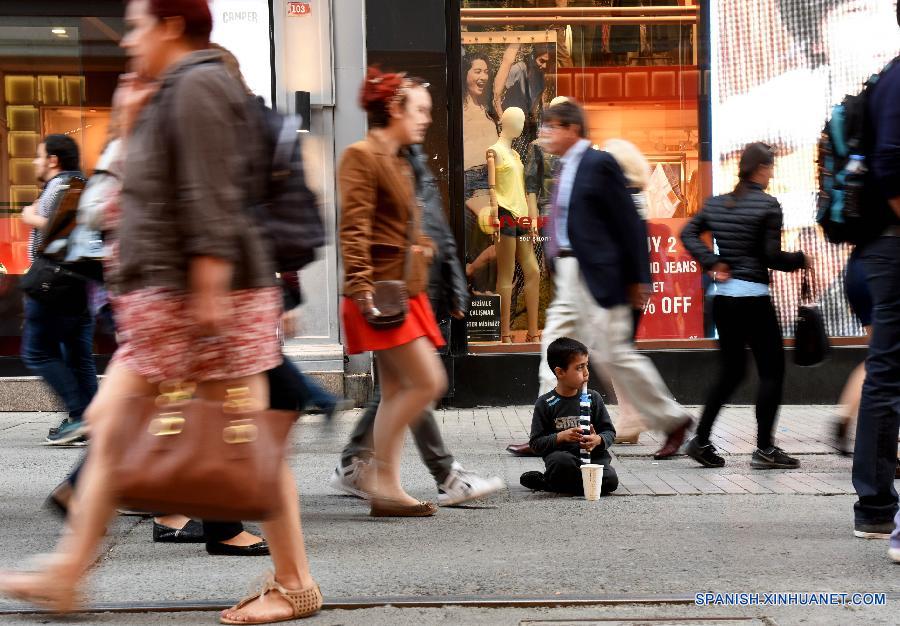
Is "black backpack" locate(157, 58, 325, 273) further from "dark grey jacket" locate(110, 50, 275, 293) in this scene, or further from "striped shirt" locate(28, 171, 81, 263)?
"striped shirt" locate(28, 171, 81, 263)

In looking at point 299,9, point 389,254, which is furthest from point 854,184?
point 299,9

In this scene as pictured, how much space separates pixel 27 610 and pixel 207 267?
1441mm

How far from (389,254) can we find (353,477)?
1.18 meters

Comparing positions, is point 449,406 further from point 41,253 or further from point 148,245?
point 148,245

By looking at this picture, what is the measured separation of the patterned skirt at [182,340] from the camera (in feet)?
10.9

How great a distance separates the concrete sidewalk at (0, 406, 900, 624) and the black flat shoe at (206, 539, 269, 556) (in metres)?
0.05

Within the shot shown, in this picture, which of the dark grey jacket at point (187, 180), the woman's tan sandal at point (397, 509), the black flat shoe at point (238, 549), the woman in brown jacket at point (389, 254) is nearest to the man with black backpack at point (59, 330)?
the woman in brown jacket at point (389, 254)

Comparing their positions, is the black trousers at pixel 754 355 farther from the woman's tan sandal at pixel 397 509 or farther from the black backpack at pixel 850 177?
the black backpack at pixel 850 177

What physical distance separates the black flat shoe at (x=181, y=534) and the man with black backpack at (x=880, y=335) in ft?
8.36

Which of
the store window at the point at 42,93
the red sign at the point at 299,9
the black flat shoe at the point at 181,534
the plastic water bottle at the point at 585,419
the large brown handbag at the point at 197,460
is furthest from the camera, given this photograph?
the store window at the point at 42,93

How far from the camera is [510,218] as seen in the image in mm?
10250

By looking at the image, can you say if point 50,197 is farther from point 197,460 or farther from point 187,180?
point 197,460

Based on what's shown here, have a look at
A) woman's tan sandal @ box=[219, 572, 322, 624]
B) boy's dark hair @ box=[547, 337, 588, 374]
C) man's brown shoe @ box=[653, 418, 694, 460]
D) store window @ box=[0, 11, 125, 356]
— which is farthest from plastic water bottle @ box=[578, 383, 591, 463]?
store window @ box=[0, 11, 125, 356]

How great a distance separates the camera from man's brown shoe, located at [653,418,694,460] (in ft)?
23.1
